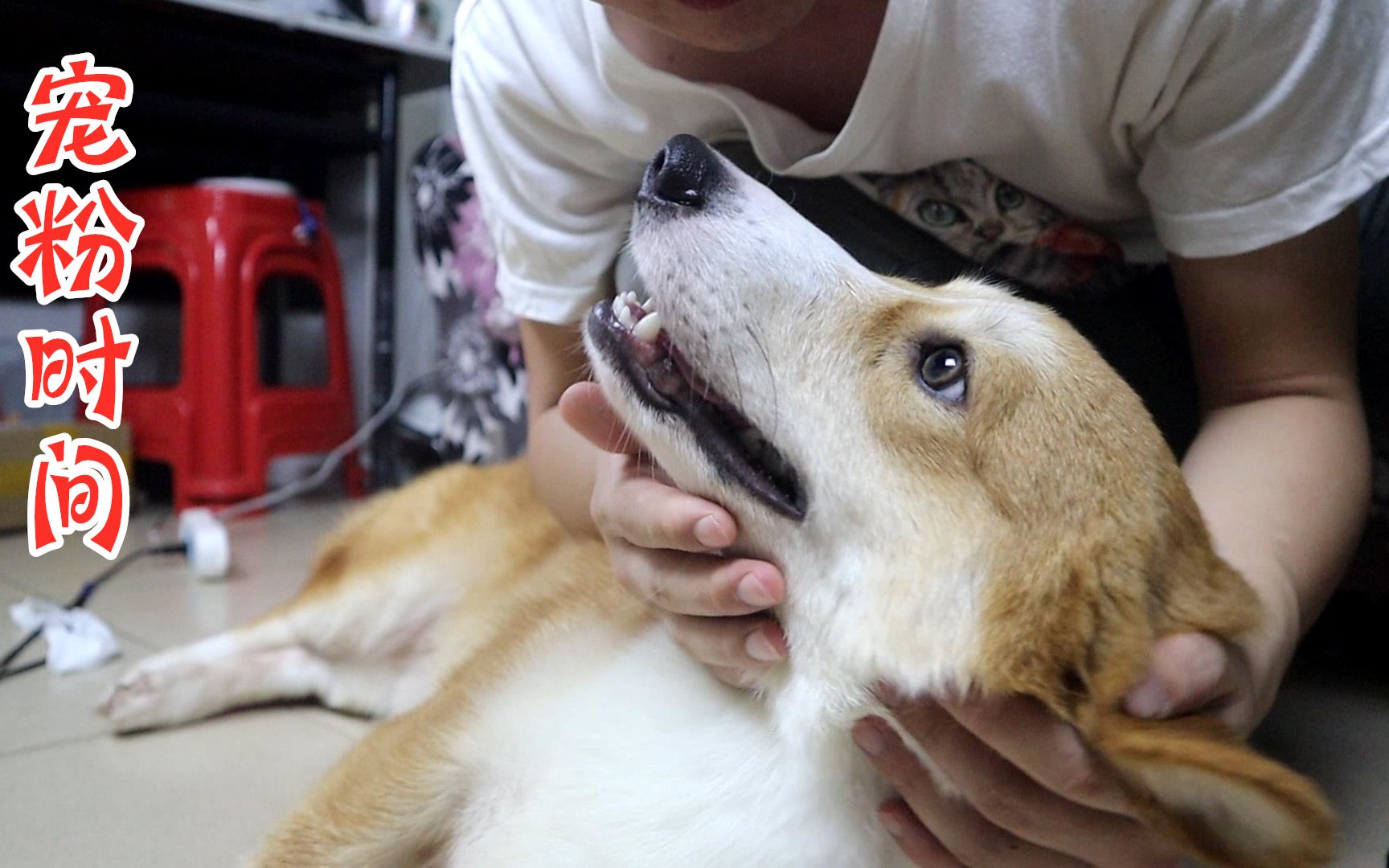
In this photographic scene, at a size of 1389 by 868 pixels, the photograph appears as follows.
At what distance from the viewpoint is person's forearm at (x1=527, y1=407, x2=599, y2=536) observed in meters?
1.17

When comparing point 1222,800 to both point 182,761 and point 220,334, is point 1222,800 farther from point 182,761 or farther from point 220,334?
point 220,334

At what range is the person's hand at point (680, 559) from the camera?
729 mm

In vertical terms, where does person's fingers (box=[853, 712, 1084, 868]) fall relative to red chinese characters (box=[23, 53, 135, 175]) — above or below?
below

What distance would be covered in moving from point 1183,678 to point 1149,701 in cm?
4

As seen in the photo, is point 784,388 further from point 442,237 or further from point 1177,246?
point 442,237

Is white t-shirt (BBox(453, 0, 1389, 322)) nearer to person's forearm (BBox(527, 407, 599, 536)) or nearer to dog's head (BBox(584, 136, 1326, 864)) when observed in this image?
person's forearm (BBox(527, 407, 599, 536))

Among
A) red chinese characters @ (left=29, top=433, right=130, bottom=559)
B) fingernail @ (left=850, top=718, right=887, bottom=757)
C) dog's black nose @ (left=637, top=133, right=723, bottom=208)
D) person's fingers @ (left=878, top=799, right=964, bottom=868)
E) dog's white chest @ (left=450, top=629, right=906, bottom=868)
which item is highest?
dog's black nose @ (left=637, top=133, right=723, bottom=208)

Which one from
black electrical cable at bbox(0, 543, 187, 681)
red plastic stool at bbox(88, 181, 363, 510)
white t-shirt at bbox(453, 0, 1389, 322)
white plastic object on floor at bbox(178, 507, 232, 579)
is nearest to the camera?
white t-shirt at bbox(453, 0, 1389, 322)

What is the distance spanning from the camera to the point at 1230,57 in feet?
3.17

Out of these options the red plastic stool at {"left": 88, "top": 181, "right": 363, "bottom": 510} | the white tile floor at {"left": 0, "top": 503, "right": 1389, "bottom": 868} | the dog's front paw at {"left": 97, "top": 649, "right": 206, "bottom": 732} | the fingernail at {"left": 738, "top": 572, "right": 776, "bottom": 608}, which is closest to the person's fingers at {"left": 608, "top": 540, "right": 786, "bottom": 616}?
the fingernail at {"left": 738, "top": 572, "right": 776, "bottom": 608}

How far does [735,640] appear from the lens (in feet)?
2.53

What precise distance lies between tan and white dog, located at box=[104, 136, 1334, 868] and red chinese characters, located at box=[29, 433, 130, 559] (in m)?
0.78

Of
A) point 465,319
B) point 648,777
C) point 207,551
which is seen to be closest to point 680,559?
point 648,777

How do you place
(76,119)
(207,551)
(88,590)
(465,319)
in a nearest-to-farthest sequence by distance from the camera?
1. (76,119)
2. (88,590)
3. (207,551)
4. (465,319)
